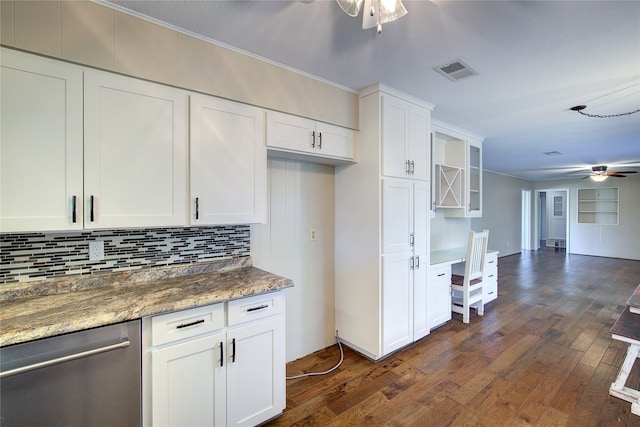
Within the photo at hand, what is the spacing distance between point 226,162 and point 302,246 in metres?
1.13

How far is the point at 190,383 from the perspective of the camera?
1.53m

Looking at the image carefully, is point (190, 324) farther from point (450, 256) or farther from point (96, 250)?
point (450, 256)

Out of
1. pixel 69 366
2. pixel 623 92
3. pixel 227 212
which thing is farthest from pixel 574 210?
pixel 69 366

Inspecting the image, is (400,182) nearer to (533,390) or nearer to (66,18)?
(533,390)

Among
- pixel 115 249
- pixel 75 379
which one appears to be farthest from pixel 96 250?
pixel 75 379

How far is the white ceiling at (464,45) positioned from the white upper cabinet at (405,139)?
0.53 ft

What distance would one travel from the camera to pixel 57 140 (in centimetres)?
142

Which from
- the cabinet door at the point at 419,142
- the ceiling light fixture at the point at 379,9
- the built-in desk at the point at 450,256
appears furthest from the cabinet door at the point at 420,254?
the ceiling light fixture at the point at 379,9

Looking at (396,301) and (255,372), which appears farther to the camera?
(396,301)

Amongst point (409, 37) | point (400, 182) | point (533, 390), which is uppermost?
point (409, 37)

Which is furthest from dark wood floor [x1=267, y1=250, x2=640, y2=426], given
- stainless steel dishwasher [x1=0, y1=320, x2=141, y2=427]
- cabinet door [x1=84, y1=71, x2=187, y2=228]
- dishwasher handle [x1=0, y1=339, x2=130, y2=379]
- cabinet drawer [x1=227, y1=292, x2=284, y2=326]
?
cabinet door [x1=84, y1=71, x2=187, y2=228]

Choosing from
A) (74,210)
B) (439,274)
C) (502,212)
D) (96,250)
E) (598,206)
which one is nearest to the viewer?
(74,210)

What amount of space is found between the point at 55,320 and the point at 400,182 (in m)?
2.50

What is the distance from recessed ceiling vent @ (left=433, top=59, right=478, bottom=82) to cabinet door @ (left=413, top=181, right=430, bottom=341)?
3.20ft
